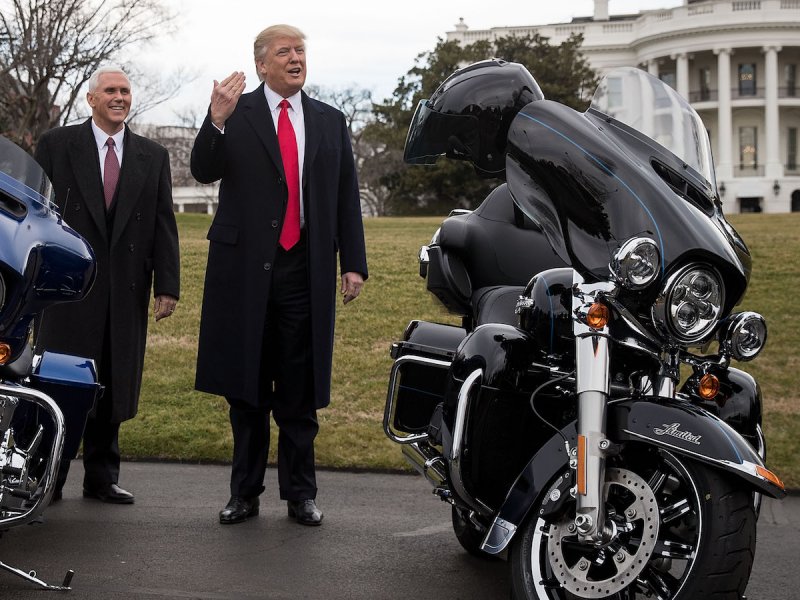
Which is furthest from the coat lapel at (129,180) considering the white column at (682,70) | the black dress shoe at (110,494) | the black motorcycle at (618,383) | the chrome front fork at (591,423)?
the white column at (682,70)

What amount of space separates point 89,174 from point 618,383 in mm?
3330

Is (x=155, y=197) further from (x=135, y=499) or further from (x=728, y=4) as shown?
(x=728, y=4)

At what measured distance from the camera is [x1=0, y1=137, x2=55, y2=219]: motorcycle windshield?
3.93 meters

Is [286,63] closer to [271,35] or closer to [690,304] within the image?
[271,35]

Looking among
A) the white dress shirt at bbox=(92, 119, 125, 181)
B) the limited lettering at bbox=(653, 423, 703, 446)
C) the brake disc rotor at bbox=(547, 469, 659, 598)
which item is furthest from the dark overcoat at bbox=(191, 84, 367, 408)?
the limited lettering at bbox=(653, 423, 703, 446)

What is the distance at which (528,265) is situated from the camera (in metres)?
4.61

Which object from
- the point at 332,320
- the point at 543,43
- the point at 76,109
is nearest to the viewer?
the point at 332,320

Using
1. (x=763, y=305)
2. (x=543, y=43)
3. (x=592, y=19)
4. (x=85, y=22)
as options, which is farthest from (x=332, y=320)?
(x=592, y=19)

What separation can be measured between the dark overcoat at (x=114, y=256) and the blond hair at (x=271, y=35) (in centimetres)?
99

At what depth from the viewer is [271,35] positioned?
17.3 ft

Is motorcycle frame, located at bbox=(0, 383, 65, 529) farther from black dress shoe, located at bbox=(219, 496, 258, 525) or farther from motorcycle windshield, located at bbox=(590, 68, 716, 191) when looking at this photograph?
motorcycle windshield, located at bbox=(590, 68, 716, 191)

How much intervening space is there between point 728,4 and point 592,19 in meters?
10.9

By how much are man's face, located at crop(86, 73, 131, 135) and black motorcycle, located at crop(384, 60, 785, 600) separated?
2.79m

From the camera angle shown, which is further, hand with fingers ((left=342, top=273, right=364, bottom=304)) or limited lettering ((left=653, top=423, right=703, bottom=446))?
hand with fingers ((left=342, top=273, right=364, bottom=304))
